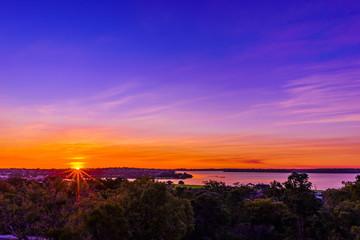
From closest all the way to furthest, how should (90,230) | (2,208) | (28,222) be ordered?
(90,230) → (28,222) → (2,208)

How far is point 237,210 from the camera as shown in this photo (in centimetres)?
4788

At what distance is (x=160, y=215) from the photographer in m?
22.7

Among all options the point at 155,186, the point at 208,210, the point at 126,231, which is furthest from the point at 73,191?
the point at 126,231

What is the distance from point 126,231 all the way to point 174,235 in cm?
519

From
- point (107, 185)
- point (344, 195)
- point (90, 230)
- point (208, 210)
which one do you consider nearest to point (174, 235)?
point (90, 230)

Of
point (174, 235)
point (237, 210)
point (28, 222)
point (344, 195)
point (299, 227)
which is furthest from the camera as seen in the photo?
point (344, 195)

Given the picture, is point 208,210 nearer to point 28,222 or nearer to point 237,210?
point 237,210

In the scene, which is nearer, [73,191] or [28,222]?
[28,222]

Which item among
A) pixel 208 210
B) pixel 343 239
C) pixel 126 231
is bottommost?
pixel 343 239

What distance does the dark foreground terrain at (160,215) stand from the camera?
19250 mm

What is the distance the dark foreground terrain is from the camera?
19.2 meters

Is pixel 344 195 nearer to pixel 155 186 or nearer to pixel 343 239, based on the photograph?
pixel 343 239

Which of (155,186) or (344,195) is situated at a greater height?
(155,186)

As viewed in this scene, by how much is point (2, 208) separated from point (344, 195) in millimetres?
67916
